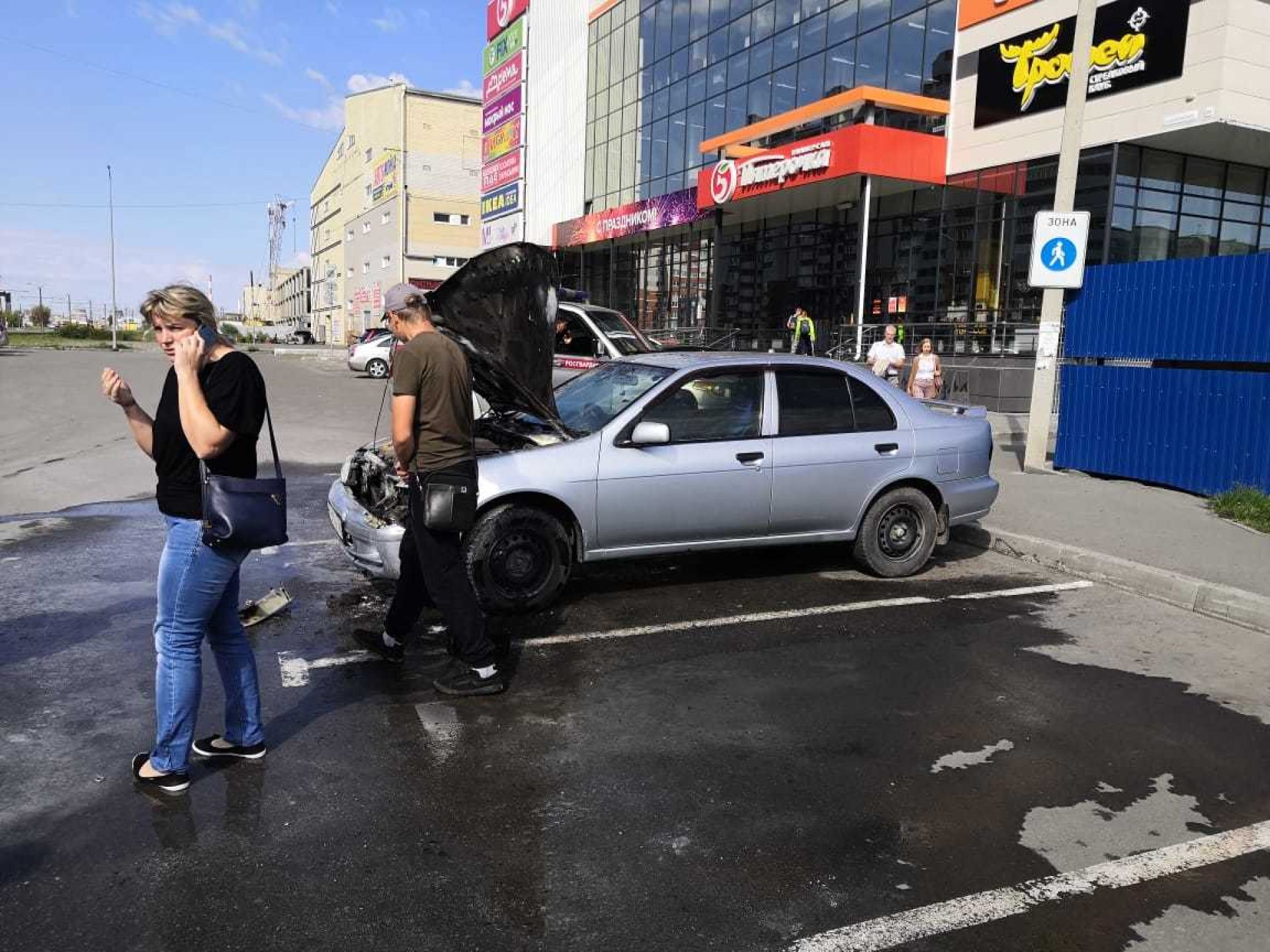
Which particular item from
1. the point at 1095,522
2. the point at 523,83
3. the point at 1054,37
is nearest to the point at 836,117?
the point at 1054,37

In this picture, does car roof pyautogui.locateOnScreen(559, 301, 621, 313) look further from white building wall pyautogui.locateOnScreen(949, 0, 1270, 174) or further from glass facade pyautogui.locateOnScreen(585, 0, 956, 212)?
glass facade pyautogui.locateOnScreen(585, 0, 956, 212)

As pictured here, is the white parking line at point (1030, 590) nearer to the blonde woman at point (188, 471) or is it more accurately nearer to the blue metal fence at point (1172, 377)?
the blue metal fence at point (1172, 377)

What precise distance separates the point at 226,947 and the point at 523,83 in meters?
44.7

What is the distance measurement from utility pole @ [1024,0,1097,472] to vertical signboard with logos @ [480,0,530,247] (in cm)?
3273

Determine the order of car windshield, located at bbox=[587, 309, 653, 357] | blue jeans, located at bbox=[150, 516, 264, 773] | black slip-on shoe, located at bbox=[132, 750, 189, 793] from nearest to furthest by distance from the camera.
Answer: blue jeans, located at bbox=[150, 516, 264, 773]
black slip-on shoe, located at bbox=[132, 750, 189, 793]
car windshield, located at bbox=[587, 309, 653, 357]

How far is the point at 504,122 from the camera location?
4438cm

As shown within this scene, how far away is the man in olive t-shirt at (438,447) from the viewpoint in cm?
426

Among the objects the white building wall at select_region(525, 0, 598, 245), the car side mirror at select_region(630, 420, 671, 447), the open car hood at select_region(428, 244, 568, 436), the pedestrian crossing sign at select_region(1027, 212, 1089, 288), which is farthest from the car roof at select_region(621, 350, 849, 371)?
the white building wall at select_region(525, 0, 598, 245)

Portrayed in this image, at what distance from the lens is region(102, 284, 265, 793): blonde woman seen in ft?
10.3

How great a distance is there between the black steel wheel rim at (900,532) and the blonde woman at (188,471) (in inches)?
185

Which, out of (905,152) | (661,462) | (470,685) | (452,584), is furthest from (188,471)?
(905,152)

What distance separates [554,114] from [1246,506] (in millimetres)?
36764

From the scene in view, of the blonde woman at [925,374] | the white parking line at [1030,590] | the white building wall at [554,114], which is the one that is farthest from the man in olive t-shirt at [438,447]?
the white building wall at [554,114]

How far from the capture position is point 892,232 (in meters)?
25.1
